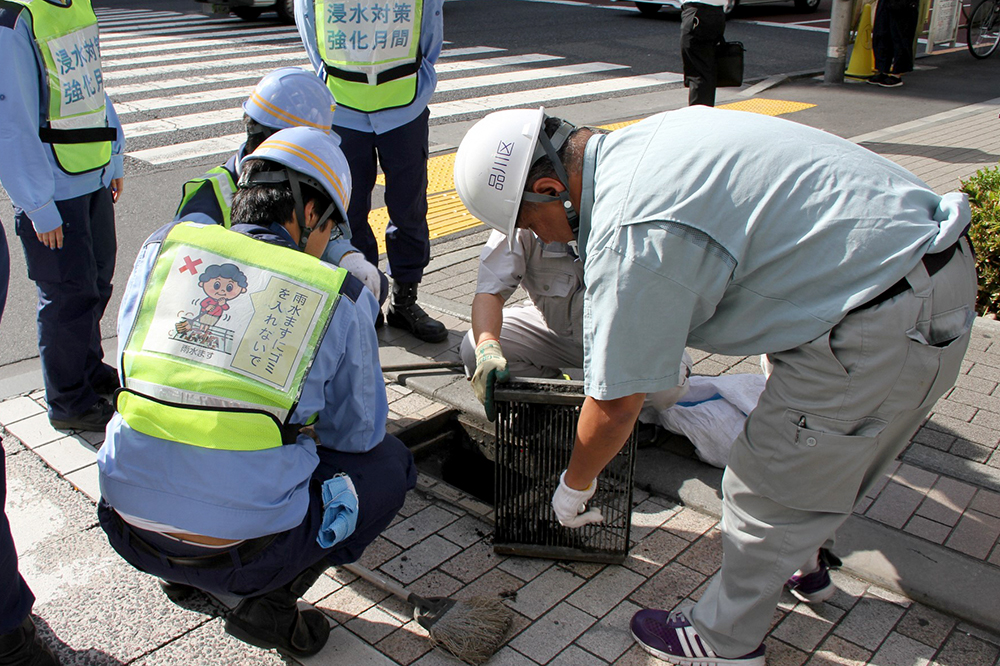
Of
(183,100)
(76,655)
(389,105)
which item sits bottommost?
(76,655)

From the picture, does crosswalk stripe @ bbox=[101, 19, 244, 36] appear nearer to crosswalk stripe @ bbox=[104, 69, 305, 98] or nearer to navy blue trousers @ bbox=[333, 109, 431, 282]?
crosswalk stripe @ bbox=[104, 69, 305, 98]

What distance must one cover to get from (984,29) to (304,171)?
14.3 meters

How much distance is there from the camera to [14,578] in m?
2.25

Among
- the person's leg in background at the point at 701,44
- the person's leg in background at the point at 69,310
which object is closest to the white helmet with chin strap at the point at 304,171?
the person's leg in background at the point at 69,310

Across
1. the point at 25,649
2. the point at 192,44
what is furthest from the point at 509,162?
the point at 192,44

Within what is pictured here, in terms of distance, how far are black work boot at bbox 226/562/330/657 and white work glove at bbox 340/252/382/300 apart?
963 millimetres

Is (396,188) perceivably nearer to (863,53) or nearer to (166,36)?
(863,53)

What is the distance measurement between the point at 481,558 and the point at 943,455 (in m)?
1.86

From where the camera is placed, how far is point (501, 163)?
7.18 ft

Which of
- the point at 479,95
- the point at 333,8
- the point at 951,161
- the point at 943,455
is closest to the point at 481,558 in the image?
the point at 943,455

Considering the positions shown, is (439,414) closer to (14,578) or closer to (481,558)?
(481,558)

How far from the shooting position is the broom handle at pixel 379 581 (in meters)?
2.54

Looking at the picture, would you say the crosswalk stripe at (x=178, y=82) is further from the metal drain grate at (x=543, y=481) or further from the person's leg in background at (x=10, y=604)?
the metal drain grate at (x=543, y=481)

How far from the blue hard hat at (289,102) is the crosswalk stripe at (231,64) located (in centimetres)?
824
